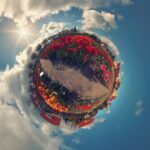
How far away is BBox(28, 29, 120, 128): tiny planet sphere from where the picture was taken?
2347 inches

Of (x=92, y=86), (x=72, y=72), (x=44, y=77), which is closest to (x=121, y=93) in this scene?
(x=92, y=86)

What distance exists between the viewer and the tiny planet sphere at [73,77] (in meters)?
59.6

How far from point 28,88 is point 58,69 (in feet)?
18.1

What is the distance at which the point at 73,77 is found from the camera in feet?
198

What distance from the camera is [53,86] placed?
59344 millimetres

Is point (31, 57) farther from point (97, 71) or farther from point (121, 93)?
point (121, 93)

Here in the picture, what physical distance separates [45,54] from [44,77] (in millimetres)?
3705

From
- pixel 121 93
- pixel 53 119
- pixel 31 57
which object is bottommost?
pixel 53 119

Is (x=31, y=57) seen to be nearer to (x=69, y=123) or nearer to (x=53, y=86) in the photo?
(x=53, y=86)

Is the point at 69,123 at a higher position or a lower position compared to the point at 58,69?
lower

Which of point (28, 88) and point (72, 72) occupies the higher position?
point (72, 72)

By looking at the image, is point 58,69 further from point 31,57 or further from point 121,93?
point 121,93

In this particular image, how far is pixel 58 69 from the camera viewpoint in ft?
197

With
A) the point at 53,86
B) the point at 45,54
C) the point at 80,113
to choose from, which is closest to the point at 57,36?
the point at 45,54
